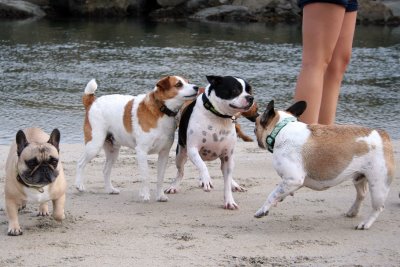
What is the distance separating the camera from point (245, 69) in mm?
12969

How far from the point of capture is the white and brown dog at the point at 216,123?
224 inches

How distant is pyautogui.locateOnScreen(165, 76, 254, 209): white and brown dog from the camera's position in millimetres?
5699

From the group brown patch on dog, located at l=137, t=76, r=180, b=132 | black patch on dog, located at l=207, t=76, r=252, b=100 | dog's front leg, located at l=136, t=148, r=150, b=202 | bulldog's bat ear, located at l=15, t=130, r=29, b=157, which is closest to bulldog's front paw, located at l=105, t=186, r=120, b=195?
dog's front leg, located at l=136, t=148, r=150, b=202

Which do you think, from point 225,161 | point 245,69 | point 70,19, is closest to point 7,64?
point 245,69

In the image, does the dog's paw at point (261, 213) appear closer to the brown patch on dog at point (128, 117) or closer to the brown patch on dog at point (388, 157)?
the brown patch on dog at point (388, 157)

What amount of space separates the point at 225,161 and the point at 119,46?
9.72 metres

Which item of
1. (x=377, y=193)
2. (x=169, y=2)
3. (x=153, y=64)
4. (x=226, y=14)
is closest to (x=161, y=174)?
(x=377, y=193)

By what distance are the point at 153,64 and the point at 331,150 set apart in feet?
27.9

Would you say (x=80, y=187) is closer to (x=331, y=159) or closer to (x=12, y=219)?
(x=12, y=219)

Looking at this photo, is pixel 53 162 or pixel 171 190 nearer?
pixel 53 162

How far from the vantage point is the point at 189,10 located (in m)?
20.5

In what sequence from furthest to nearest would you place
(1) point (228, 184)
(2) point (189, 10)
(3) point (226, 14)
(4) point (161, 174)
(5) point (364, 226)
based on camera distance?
(2) point (189, 10)
(3) point (226, 14)
(4) point (161, 174)
(1) point (228, 184)
(5) point (364, 226)

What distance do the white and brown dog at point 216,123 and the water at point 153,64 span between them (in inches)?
115

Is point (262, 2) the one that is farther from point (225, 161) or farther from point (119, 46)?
point (225, 161)
